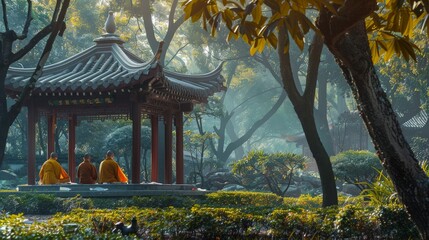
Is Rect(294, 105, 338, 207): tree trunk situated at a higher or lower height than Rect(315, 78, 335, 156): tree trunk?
lower

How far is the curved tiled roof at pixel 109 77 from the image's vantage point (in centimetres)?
2105

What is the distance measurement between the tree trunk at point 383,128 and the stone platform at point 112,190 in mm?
13414

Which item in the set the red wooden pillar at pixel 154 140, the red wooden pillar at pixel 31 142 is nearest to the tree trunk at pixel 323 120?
the red wooden pillar at pixel 154 140

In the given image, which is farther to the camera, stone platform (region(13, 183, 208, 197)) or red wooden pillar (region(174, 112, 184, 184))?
red wooden pillar (region(174, 112, 184, 184))

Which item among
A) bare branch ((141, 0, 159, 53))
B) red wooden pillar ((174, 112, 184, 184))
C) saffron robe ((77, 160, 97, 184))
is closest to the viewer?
saffron robe ((77, 160, 97, 184))

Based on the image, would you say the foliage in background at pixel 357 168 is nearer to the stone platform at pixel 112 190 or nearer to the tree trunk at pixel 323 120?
the stone platform at pixel 112 190

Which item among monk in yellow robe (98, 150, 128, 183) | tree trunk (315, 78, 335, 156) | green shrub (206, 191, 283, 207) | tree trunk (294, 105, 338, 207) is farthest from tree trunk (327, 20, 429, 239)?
tree trunk (315, 78, 335, 156)

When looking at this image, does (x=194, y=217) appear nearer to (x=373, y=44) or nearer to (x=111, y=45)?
(x=373, y=44)

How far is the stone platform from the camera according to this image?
2084 cm

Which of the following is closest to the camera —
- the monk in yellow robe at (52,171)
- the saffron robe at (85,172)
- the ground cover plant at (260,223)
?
the ground cover plant at (260,223)

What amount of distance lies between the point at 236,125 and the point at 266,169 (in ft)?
179

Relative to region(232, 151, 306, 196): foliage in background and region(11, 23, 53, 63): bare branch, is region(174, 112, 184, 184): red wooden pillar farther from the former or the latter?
region(11, 23, 53, 63): bare branch

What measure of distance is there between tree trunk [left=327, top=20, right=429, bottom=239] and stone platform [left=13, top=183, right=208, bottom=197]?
13.4 metres

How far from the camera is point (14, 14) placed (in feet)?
167
